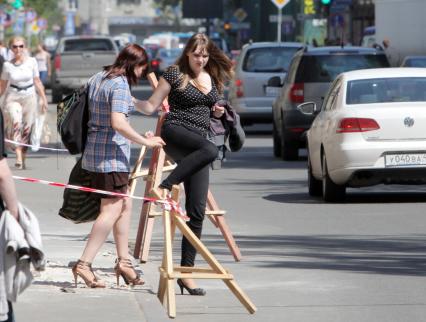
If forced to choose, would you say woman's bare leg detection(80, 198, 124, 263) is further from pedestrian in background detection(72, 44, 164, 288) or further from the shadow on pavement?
the shadow on pavement

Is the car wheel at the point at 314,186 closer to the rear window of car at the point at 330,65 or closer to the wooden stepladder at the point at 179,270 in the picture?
the rear window of car at the point at 330,65

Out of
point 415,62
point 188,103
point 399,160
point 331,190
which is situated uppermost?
point 188,103

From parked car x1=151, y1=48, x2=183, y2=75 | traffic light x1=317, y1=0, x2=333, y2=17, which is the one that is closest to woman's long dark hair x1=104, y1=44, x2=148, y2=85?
traffic light x1=317, y1=0, x2=333, y2=17

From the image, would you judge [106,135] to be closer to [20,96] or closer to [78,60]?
[20,96]

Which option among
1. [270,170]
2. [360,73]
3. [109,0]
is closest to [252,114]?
[270,170]

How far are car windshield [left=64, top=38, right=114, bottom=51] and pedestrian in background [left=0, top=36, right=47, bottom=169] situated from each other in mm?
23865

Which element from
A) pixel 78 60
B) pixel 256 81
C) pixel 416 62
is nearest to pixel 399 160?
pixel 256 81

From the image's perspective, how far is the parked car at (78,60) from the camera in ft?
146

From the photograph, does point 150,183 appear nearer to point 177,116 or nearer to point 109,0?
point 177,116

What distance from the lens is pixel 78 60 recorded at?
1780 inches

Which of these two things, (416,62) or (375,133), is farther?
(416,62)

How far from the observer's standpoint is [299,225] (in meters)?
15.0

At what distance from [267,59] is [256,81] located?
106 cm

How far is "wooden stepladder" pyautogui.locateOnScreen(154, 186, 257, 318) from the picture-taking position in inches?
368
